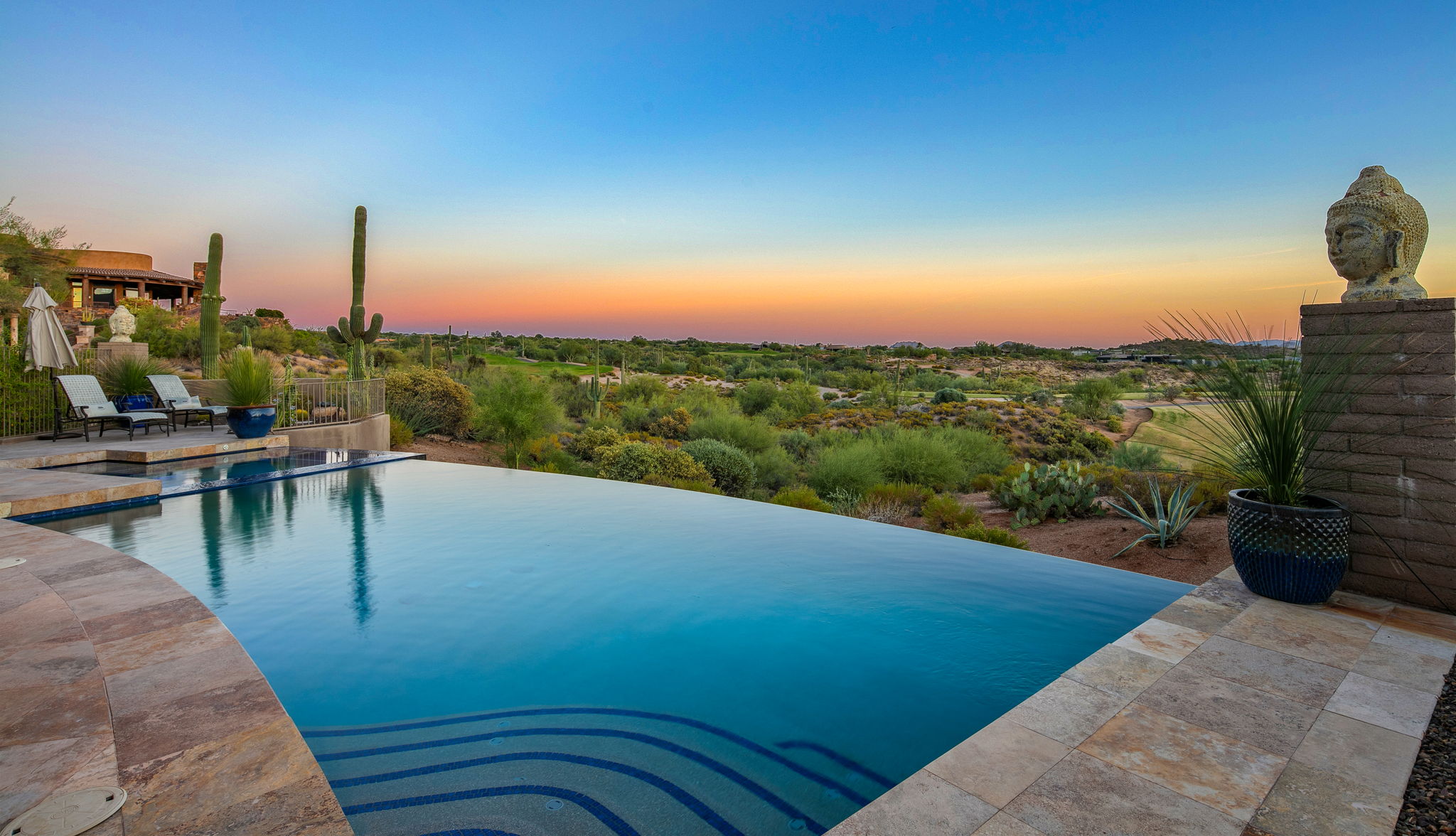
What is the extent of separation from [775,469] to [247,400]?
8.31m

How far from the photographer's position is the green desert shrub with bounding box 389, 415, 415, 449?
487 inches

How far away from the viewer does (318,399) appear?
11359mm

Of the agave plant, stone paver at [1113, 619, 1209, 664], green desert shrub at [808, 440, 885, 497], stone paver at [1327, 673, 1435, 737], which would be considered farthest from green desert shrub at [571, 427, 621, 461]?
stone paver at [1327, 673, 1435, 737]

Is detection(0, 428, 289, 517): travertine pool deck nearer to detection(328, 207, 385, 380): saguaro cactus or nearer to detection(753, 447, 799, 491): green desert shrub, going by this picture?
detection(328, 207, 385, 380): saguaro cactus

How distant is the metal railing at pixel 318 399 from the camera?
10.9 metres

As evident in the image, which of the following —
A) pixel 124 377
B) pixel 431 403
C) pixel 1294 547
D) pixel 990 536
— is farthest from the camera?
pixel 431 403

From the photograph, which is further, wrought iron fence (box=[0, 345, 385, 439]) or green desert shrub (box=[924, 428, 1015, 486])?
green desert shrub (box=[924, 428, 1015, 486])

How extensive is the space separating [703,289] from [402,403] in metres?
8.05

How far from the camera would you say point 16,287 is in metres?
17.3

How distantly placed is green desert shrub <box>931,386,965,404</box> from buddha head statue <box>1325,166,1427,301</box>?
19810 millimetres

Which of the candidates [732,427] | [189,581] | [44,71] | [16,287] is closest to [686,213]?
[732,427]

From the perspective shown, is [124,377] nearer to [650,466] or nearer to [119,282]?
[650,466]

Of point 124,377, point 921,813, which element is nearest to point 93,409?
point 124,377

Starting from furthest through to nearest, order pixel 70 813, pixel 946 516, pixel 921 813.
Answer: pixel 946 516 < pixel 921 813 < pixel 70 813
